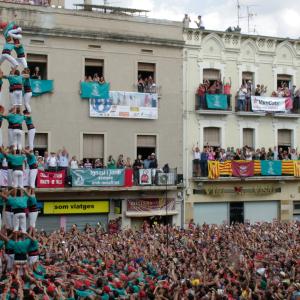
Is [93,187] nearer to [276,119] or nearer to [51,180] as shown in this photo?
[51,180]

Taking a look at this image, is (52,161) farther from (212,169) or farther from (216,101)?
(216,101)

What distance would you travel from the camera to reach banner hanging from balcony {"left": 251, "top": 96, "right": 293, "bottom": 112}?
117ft

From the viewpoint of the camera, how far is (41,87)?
3155 centimetres

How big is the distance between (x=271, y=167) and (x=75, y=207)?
10344 millimetres

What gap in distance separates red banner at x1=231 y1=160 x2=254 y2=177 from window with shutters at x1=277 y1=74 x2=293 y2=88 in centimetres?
532

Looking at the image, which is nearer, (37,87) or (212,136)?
(37,87)

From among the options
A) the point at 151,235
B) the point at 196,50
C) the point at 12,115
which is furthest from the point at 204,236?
the point at 196,50

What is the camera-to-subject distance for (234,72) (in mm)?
36094

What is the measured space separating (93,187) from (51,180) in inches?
78.2

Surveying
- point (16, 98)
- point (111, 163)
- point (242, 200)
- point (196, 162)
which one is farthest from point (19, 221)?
point (242, 200)

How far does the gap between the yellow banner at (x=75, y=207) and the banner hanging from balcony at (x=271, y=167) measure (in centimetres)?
829

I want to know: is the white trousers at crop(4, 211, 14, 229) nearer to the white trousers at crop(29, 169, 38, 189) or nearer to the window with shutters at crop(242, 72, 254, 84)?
the white trousers at crop(29, 169, 38, 189)

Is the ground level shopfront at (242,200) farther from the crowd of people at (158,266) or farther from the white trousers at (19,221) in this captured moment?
the white trousers at (19,221)

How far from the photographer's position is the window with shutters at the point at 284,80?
37.6m
